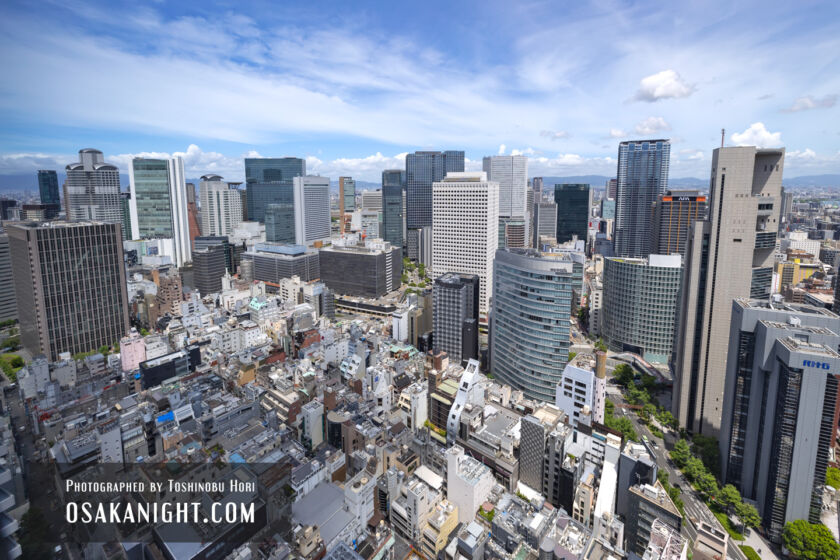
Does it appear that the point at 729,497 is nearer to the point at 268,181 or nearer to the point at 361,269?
the point at 361,269

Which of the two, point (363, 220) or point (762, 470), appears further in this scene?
point (363, 220)

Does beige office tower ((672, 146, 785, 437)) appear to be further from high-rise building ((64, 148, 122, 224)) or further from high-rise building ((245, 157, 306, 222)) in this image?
high-rise building ((245, 157, 306, 222))

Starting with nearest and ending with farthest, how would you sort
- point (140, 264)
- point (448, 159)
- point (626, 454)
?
point (626, 454) < point (140, 264) < point (448, 159)

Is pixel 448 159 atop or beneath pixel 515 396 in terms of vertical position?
atop

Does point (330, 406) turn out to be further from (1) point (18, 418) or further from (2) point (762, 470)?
(2) point (762, 470)

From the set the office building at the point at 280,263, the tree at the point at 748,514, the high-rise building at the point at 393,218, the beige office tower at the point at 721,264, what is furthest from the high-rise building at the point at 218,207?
the tree at the point at 748,514

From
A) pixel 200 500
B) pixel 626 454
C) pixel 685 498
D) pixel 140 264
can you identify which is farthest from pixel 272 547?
pixel 140 264

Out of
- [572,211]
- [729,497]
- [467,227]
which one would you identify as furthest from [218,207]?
[729,497]
